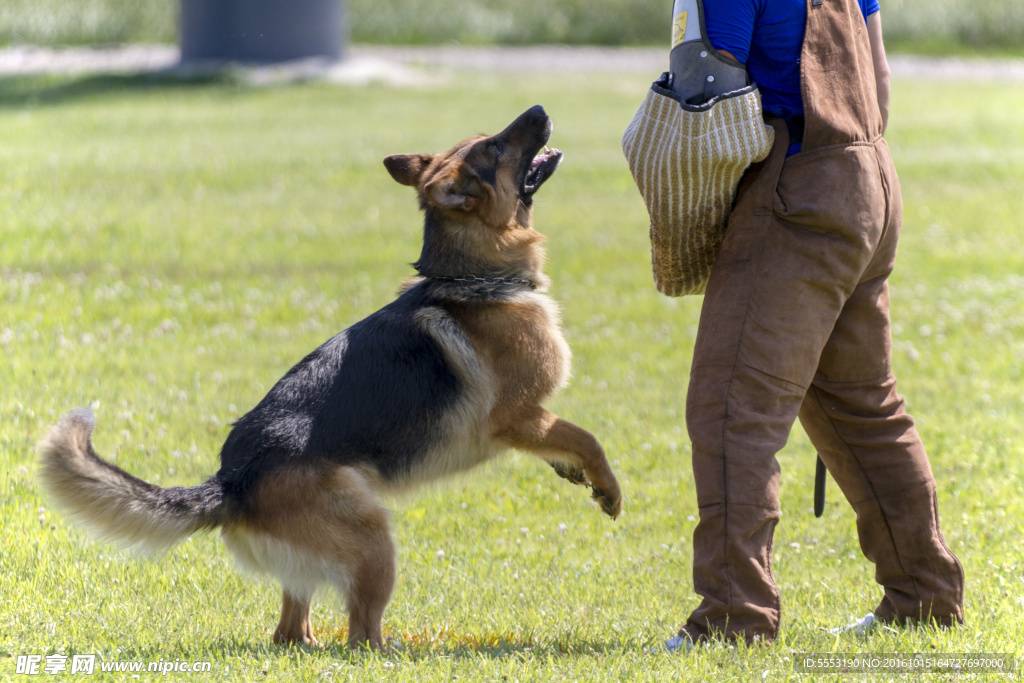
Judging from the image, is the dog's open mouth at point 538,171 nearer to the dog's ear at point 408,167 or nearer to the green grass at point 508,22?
the dog's ear at point 408,167

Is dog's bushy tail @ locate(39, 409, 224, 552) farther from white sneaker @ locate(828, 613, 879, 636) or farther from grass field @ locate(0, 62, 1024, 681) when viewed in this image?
white sneaker @ locate(828, 613, 879, 636)

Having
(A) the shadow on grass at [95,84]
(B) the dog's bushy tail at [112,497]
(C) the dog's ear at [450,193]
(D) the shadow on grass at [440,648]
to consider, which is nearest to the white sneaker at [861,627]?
(D) the shadow on grass at [440,648]

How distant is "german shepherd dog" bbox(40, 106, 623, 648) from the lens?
364 cm

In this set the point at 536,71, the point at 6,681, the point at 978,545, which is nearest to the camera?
the point at 6,681

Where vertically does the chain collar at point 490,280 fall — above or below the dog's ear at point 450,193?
below

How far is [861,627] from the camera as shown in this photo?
13.0 feet

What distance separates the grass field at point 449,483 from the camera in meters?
3.89

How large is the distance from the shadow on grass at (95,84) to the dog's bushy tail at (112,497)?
19087 mm

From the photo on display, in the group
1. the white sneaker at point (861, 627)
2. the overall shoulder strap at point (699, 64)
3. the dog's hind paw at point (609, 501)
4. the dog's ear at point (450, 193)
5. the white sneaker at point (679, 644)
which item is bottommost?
the white sneaker at point (861, 627)

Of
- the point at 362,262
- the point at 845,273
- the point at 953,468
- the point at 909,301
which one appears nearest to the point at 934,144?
the point at 909,301

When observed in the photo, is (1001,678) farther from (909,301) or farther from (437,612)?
(909,301)

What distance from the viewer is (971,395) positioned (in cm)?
719

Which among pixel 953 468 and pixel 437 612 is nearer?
pixel 437 612

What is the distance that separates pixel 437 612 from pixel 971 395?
15.4 feet
